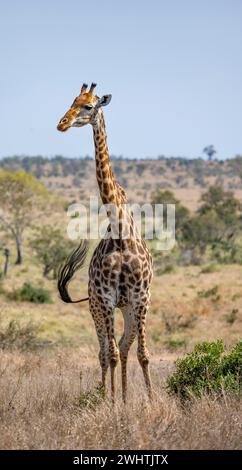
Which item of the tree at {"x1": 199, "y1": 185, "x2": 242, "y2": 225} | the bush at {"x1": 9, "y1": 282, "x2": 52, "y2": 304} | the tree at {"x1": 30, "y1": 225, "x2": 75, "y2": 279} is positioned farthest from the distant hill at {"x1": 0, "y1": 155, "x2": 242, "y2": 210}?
the bush at {"x1": 9, "y1": 282, "x2": 52, "y2": 304}

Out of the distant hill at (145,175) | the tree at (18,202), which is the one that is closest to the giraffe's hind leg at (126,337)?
the tree at (18,202)

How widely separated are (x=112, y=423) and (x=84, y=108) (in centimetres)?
310

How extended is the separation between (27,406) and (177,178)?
87.4 m

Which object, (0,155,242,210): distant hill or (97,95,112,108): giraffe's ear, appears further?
(0,155,242,210): distant hill

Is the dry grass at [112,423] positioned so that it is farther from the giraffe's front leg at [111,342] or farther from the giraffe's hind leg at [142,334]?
the giraffe's front leg at [111,342]

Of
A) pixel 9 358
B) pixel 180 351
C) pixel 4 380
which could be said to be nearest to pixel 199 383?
pixel 4 380

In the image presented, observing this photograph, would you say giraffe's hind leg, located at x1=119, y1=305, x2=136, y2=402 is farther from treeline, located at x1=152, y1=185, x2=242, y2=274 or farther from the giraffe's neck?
treeline, located at x1=152, y1=185, x2=242, y2=274

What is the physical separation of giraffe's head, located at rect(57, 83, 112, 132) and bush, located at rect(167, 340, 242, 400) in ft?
9.27

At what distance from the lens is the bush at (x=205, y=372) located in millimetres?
8117

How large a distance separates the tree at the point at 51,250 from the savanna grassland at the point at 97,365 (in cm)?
49

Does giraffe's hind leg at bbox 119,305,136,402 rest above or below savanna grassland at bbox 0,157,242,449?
above

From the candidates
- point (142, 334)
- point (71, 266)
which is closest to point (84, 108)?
point (142, 334)

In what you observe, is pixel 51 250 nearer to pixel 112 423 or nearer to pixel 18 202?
pixel 18 202

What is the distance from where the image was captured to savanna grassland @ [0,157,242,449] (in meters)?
6.33
